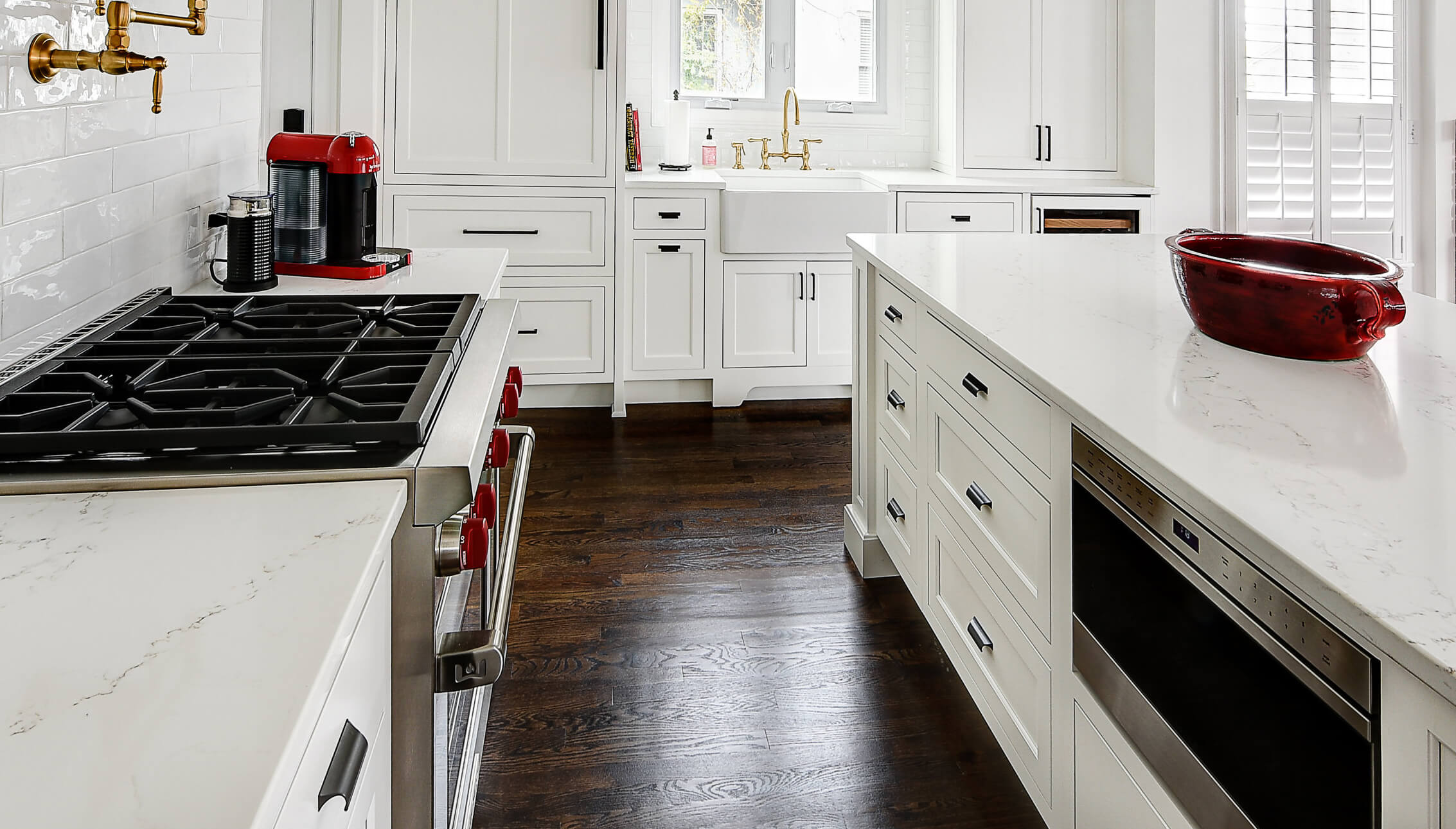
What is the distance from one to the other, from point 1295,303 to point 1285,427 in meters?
0.33

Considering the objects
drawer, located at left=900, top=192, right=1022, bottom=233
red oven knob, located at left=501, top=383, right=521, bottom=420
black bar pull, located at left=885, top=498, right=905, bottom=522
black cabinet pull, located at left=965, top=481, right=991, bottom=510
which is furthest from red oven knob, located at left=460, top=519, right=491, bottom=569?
drawer, located at left=900, top=192, right=1022, bottom=233

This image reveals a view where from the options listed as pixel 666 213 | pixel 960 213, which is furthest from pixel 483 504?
pixel 960 213

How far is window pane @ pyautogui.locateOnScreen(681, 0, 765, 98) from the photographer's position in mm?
4785

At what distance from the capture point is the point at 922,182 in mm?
Answer: 4340

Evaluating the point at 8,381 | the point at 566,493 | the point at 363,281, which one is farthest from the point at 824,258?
the point at 8,381

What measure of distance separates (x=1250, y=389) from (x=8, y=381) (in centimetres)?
150

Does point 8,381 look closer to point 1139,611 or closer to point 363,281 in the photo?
point 363,281

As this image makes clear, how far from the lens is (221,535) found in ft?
2.54

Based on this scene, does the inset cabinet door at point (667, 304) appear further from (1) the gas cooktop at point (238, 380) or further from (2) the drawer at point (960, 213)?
(1) the gas cooktop at point (238, 380)

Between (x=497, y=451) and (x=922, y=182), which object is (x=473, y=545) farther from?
(x=922, y=182)

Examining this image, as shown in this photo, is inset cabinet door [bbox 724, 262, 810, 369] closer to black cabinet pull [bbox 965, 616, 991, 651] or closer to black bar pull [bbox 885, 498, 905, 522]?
black bar pull [bbox 885, 498, 905, 522]

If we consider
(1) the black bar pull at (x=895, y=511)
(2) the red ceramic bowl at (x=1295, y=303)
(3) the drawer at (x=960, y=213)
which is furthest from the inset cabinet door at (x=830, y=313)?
(2) the red ceramic bowl at (x=1295, y=303)

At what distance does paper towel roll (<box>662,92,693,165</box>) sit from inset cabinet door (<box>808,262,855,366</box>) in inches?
33.9

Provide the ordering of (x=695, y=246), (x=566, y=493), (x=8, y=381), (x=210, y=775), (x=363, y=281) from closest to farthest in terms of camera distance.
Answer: (x=210, y=775)
(x=8, y=381)
(x=363, y=281)
(x=566, y=493)
(x=695, y=246)
